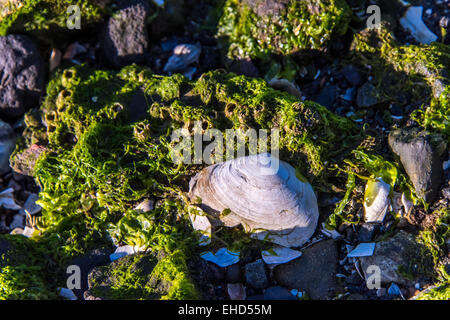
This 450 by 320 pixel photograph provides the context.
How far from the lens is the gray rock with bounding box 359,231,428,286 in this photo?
3043mm

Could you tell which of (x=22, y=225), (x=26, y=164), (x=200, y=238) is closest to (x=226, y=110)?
(x=200, y=238)

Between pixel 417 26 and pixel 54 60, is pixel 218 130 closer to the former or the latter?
pixel 54 60

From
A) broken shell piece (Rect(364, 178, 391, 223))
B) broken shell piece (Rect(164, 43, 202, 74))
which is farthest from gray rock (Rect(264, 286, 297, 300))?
broken shell piece (Rect(164, 43, 202, 74))

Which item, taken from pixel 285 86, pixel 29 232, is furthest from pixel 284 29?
pixel 29 232

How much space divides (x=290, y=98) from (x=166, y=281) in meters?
1.91

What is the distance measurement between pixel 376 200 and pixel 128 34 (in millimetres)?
2992

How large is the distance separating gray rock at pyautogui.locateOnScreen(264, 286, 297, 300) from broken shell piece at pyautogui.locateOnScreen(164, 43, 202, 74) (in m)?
2.44

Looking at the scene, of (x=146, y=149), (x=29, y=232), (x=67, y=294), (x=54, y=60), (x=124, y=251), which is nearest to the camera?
(x=67, y=294)

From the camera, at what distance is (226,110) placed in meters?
3.52

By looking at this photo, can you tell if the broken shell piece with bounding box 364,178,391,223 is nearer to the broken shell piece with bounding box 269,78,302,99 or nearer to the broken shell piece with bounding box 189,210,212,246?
the broken shell piece with bounding box 269,78,302,99

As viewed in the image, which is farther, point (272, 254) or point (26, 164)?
point (26, 164)

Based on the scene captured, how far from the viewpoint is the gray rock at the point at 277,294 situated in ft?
9.98

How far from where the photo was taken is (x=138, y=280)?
3.11 m
